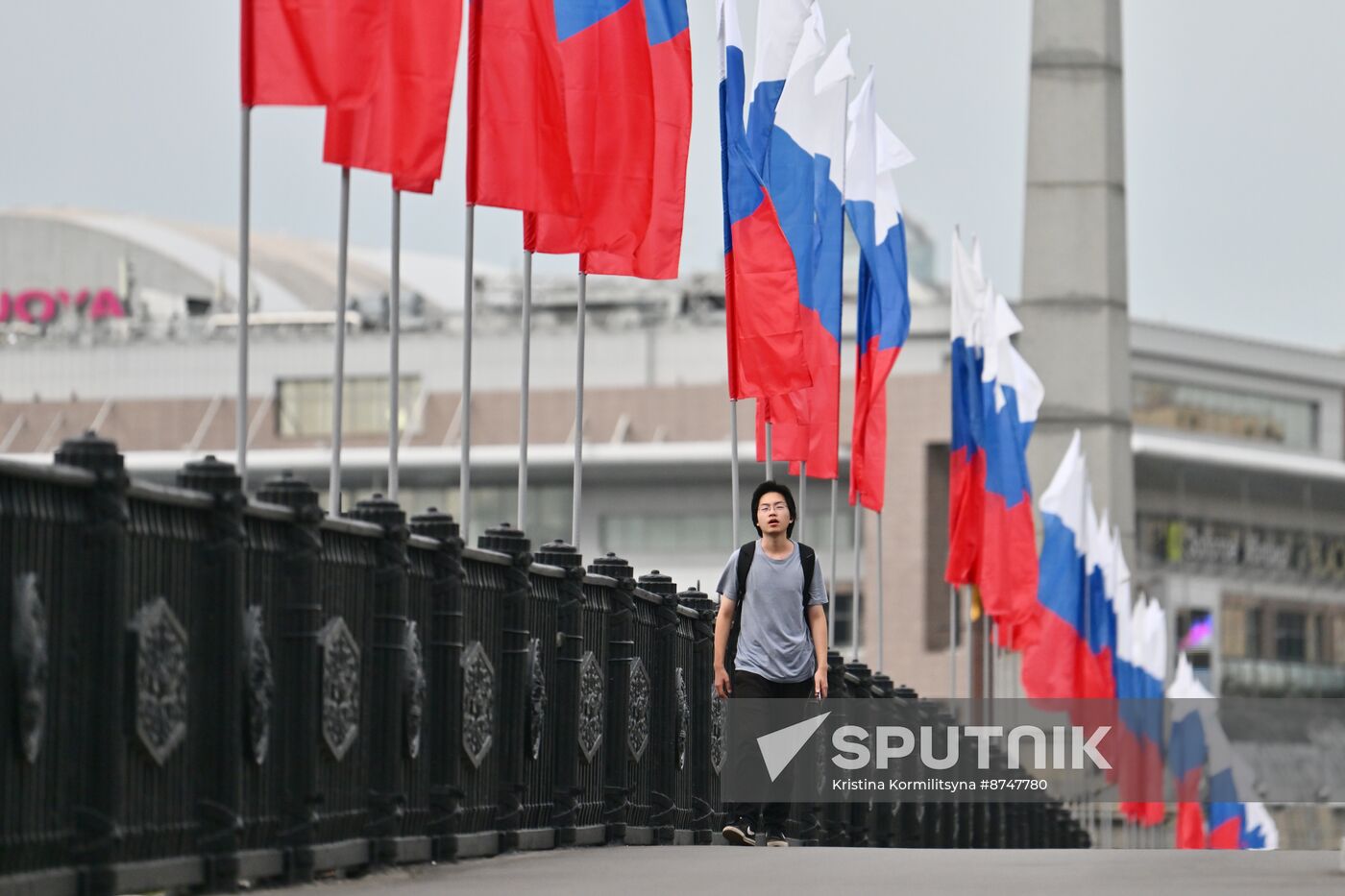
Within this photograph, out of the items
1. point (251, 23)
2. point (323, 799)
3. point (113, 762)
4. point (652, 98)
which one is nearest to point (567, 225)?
point (652, 98)

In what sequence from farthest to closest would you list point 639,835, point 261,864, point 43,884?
point 639,835, point 261,864, point 43,884

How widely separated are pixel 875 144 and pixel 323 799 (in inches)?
920

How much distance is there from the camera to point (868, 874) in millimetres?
14008

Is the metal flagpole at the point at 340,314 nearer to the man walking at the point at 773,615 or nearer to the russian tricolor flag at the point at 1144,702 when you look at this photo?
the man walking at the point at 773,615

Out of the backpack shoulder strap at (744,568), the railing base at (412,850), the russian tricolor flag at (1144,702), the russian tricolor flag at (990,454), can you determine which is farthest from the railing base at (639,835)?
the russian tricolor flag at (1144,702)

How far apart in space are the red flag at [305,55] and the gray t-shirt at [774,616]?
3592 mm

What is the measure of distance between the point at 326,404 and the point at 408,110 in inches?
3278

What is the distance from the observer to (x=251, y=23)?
628 inches

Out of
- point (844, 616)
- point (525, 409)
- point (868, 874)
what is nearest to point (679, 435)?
point (844, 616)

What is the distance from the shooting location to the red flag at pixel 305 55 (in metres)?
15.9

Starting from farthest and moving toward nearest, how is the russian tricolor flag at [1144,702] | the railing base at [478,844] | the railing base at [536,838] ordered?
the russian tricolor flag at [1144,702]
the railing base at [536,838]
the railing base at [478,844]

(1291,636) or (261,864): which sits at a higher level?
(261,864)

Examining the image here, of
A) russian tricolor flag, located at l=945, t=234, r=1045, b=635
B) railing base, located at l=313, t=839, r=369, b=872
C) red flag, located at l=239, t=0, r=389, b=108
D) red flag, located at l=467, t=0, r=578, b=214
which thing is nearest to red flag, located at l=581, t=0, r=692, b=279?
red flag, located at l=467, t=0, r=578, b=214

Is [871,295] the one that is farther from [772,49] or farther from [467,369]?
[467,369]
